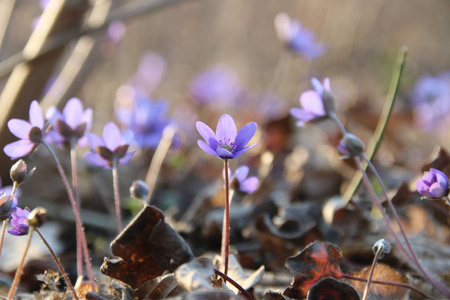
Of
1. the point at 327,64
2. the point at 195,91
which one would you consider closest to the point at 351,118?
the point at 195,91

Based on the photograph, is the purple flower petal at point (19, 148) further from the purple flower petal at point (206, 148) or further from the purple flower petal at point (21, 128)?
the purple flower petal at point (206, 148)

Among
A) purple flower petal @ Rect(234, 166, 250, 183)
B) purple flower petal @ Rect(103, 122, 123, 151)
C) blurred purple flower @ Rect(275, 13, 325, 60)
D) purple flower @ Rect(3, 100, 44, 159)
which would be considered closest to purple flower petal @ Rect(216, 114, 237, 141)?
purple flower petal @ Rect(234, 166, 250, 183)

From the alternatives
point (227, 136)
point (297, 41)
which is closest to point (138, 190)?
point (227, 136)

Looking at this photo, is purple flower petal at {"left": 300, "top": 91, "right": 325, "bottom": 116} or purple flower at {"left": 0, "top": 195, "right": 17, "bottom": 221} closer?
purple flower at {"left": 0, "top": 195, "right": 17, "bottom": 221}

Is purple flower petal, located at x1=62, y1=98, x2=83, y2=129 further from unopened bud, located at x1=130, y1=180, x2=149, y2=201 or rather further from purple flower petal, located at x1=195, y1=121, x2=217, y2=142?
purple flower petal, located at x1=195, y1=121, x2=217, y2=142

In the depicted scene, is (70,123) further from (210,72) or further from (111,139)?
(210,72)

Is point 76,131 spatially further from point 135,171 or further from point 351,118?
point 351,118
